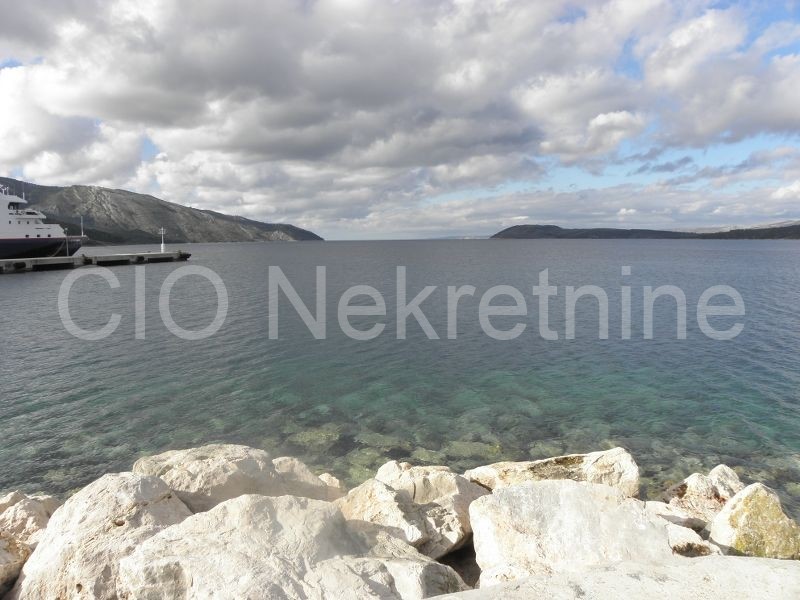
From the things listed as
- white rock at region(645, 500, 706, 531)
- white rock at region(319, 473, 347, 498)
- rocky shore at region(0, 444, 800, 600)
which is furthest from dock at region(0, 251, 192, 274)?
white rock at region(645, 500, 706, 531)

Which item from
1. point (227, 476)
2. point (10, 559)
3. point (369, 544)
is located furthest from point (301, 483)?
point (10, 559)

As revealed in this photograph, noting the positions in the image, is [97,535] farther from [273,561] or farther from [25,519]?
[25,519]

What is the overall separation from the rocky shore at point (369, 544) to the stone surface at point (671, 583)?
0.02 m

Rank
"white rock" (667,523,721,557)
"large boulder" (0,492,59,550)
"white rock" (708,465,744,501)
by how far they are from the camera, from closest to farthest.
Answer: "white rock" (667,523,721,557), "large boulder" (0,492,59,550), "white rock" (708,465,744,501)

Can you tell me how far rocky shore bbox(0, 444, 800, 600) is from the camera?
5996 mm

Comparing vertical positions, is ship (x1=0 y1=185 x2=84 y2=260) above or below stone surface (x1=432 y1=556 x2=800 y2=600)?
above

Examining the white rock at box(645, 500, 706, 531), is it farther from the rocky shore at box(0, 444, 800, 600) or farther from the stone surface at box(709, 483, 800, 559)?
the stone surface at box(709, 483, 800, 559)

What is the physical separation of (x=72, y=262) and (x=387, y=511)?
119 meters

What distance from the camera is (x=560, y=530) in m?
8.60

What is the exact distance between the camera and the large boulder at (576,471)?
1330cm

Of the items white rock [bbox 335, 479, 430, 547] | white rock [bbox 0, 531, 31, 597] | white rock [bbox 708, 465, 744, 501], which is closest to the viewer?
white rock [bbox 0, 531, 31, 597]

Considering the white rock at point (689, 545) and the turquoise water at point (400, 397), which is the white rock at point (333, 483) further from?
the white rock at point (689, 545)

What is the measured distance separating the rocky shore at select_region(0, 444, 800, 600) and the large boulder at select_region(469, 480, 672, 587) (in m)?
0.02

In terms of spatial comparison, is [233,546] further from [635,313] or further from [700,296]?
[700,296]
